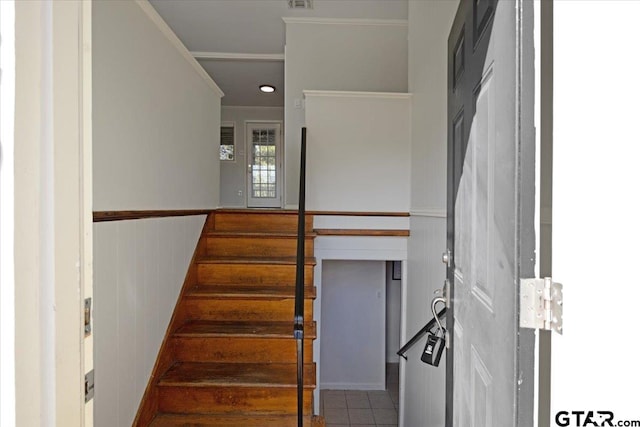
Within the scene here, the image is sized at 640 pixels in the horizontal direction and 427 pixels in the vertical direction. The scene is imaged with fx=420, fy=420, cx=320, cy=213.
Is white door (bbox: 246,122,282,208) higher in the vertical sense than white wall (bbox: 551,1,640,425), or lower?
higher

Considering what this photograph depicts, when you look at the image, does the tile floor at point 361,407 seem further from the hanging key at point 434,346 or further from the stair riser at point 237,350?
the hanging key at point 434,346

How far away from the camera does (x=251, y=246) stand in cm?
336

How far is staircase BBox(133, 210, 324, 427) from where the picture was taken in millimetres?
2289

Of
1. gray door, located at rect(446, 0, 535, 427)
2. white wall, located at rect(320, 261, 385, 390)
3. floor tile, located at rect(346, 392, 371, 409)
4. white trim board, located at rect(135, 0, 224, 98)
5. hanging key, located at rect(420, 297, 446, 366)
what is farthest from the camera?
white wall, located at rect(320, 261, 385, 390)

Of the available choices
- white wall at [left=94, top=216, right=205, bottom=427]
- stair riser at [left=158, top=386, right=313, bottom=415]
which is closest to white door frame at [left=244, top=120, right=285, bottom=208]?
white wall at [left=94, top=216, right=205, bottom=427]

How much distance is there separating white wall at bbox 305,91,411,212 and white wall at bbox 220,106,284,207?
189 inches

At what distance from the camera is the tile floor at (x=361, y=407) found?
4.89 m

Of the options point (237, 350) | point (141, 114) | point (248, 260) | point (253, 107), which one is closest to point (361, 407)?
point (248, 260)

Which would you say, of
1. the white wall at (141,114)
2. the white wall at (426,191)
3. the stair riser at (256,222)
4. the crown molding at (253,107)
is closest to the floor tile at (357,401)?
the white wall at (426,191)

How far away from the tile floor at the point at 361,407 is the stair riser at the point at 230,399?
9.34ft

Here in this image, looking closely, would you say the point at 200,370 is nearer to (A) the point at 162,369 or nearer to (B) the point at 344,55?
(A) the point at 162,369

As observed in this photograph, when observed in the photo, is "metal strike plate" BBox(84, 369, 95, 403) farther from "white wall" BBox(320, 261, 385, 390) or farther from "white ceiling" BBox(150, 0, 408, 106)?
"white wall" BBox(320, 261, 385, 390)

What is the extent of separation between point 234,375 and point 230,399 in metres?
0.13

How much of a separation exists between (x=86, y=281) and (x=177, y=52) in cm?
214
